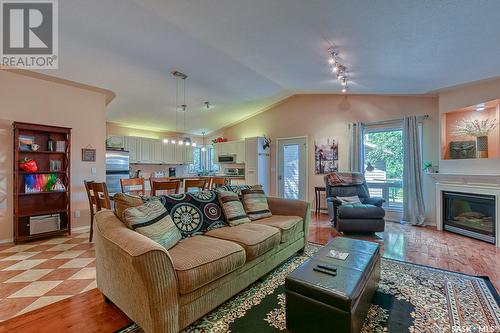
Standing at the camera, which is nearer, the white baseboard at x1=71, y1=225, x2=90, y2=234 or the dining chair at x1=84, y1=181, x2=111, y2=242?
the dining chair at x1=84, y1=181, x2=111, y2=242

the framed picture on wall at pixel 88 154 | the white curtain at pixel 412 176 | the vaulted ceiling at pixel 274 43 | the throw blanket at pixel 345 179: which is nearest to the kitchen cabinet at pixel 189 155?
the vaulted ceiling at pixel 274 43

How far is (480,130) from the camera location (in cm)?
397

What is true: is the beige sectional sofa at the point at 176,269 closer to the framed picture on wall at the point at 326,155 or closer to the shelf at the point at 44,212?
the shelf at the point at 44,212

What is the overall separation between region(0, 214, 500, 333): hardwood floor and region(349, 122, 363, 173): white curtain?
1371 mm

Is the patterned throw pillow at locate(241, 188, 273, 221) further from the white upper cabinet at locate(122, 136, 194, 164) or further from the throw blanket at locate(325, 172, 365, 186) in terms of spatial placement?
the white upper cabinet at locate(122, 136, 194, 164)

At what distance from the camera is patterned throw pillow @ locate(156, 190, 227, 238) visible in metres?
2.37

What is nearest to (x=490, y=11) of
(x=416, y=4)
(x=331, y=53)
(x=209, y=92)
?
(x=416, y=4)

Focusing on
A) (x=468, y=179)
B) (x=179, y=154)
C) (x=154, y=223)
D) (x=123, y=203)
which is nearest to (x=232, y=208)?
(x=154, y=223)

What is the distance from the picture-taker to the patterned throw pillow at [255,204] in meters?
3.08

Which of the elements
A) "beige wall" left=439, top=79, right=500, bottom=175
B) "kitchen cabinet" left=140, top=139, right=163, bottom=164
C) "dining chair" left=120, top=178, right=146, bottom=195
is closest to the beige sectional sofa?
"dining chair" left=120, top=178, right=146, bottom=195

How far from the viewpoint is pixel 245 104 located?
251 inches

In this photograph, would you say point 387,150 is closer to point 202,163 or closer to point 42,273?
point 202,163

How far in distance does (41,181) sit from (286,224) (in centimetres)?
401

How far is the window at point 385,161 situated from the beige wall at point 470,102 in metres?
0.81
